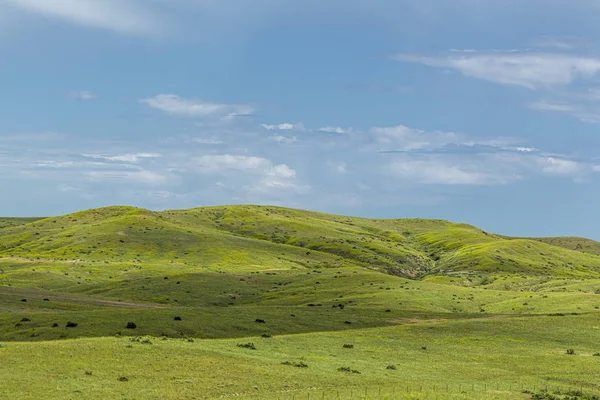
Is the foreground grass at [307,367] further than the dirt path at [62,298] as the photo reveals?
No

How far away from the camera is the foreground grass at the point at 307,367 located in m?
37.3

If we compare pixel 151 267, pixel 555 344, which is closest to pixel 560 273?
pixel 151 267

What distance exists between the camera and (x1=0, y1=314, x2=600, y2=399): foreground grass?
37344 millimetres

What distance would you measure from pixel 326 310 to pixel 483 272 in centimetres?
10909

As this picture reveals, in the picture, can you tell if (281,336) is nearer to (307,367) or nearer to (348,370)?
(307,367)

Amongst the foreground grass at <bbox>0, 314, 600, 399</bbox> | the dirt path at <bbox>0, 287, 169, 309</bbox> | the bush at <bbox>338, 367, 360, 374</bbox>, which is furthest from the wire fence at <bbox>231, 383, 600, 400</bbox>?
the dirt path at <bbox>0, 287, 169, 309</bbox>

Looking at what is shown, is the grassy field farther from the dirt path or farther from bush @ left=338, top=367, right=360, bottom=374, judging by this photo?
bush @ left=338, top=367, right=360, bottom=374

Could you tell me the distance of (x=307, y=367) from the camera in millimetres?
46562

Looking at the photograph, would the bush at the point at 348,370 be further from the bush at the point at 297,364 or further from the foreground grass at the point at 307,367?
the bush at the point at 297,364

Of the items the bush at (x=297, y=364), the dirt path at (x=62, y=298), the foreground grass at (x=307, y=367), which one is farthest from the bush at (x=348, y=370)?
the dirt path at (x=62, y=298)

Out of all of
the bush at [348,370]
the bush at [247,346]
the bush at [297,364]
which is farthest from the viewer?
the bush at [247,346]

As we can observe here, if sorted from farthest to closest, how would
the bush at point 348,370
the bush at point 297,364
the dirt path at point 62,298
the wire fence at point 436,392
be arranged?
the dirt path at point 62,298
the bush at point 297,364
the bush at point 348,370
the wire fence at point 436,392

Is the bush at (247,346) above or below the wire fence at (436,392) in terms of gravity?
above

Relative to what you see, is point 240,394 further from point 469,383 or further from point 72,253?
point 72,253
